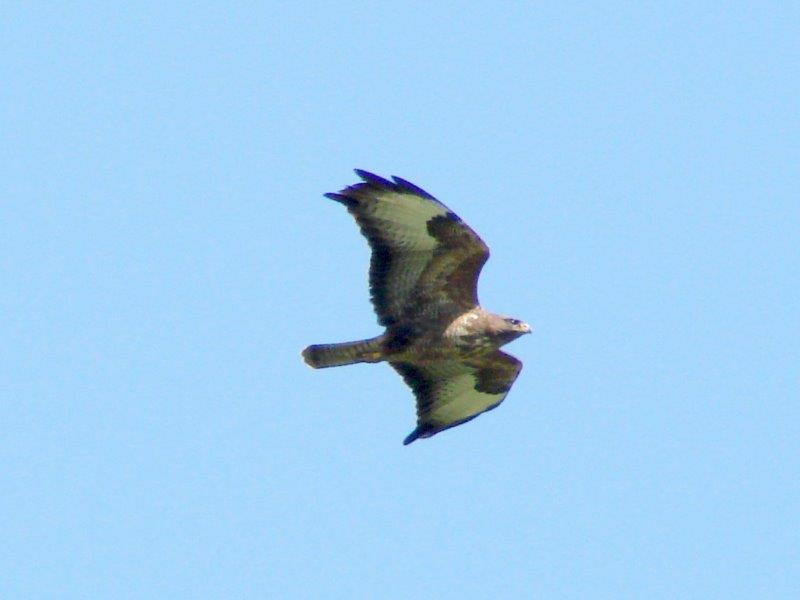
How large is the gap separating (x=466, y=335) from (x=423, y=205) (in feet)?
4.70

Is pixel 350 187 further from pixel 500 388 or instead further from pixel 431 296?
pixel 500 388

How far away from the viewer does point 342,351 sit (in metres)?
20.6

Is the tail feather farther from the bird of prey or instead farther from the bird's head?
the bird's head

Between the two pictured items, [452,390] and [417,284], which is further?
[452,390]

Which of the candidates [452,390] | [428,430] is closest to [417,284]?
[452,390]

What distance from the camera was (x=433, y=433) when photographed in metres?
21.7

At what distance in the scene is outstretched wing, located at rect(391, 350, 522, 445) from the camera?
21.5 meters

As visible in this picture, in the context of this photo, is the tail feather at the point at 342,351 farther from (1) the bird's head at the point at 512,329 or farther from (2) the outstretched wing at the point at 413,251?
(1) the bird's head at the point at 512,329

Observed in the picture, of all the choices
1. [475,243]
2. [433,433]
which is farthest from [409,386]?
[475,243]

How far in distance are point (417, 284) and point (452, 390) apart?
1.58m

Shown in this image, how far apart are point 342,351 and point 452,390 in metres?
1.62

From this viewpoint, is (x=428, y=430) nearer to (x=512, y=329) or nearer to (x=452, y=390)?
(x=452, y=390)

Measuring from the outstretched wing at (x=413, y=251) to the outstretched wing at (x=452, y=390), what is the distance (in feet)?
3.41

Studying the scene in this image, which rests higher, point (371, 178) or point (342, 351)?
point (371, 178)
